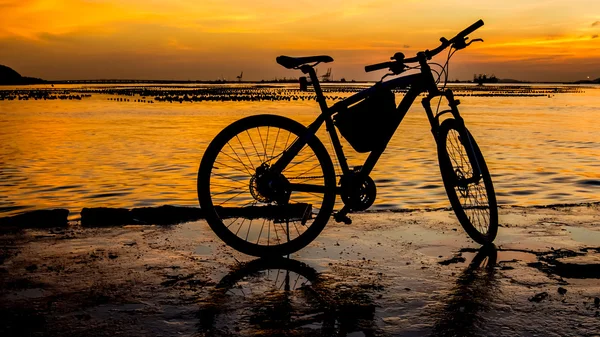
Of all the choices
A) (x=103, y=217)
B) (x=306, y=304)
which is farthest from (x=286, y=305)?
(x=103, y=217)

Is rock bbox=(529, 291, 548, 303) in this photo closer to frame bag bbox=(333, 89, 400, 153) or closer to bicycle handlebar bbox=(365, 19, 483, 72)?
frame bag bbox=(333, 89, 400, 153)

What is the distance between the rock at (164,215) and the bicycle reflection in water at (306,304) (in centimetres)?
213

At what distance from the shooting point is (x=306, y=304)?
3.83 metres

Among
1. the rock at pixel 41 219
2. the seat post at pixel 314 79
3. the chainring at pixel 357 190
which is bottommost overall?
the rock at pixel 41 219

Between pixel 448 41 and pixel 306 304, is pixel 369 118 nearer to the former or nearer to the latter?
pixel 448 41

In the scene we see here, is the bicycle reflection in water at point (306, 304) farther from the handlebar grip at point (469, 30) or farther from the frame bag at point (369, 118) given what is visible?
the handlebar grip at point (469, 30)

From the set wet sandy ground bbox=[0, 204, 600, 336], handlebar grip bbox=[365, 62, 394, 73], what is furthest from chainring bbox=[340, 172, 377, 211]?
handlebar grip bbox=[365, 62, 394, 73]

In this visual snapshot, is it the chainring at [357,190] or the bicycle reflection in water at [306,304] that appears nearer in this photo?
the bicycle reflection in water at [306,304]

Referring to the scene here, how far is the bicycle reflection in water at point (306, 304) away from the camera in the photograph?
Result: 338 cm

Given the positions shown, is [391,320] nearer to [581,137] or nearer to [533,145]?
[533,145]

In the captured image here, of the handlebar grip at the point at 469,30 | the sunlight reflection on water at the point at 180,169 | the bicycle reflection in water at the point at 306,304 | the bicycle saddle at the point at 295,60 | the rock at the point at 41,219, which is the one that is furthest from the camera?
the sunlight reflection on water at the point at 180,169

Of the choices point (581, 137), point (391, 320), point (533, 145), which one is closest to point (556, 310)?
point (391, 320)

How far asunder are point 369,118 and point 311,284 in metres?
1.63

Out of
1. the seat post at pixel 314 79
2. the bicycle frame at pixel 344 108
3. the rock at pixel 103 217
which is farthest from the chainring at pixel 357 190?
the rock at pixel 103 217
